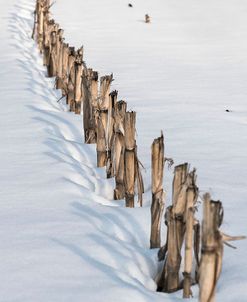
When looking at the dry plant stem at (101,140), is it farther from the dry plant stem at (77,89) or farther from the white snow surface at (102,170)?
the dry plant stem at (77,89)

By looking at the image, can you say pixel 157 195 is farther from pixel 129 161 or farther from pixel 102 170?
pixel 102 170

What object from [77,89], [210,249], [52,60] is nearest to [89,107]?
[77,89]

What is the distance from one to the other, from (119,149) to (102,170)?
1.43 feet

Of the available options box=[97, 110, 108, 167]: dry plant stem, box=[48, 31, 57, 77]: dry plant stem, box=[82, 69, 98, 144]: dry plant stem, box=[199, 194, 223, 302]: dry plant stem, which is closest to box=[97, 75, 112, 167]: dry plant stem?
box=[97, 110, 108, 167]: dry plant stem

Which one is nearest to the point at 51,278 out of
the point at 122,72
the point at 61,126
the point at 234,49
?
the point at 61,126

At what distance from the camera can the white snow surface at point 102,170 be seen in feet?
5.52

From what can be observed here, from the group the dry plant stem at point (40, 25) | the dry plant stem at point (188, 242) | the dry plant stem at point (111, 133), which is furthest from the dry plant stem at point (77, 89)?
the dry plant stem at point (40, 25)

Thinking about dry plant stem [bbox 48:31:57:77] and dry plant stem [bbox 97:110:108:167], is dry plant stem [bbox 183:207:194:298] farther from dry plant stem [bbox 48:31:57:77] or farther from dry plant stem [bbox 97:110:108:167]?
dry plant stem [bbox 48:31:57:77]

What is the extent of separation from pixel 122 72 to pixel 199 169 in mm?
3560

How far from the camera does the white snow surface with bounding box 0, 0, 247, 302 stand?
168 cm

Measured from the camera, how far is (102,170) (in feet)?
9.64

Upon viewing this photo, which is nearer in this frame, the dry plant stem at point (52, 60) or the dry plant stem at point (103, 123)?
the dry plant stem at point (103, 123)

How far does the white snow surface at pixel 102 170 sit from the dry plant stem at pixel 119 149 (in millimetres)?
75

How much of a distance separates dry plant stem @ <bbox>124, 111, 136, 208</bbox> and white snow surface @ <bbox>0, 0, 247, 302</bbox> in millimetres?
83
